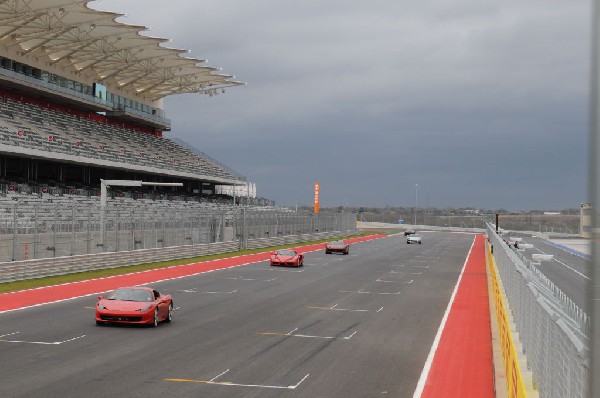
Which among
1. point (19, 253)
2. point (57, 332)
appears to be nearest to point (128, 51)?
point (19, 253)

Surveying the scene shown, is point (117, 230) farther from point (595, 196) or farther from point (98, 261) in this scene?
point (595, 196)

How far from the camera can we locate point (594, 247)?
2635 millimetres

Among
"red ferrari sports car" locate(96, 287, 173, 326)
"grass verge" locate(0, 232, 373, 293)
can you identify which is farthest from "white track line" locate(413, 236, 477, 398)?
"grass verge" locate(0, 232, 373, 293)

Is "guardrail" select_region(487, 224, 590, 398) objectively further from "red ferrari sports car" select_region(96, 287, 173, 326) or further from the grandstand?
the grandstand

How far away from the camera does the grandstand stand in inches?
2206

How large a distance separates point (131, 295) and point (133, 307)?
80 centimetres

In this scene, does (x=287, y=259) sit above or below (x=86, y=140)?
below

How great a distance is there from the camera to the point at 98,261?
37969 millimetres

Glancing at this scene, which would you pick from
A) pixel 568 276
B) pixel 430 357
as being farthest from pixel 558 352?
pixel 568 276

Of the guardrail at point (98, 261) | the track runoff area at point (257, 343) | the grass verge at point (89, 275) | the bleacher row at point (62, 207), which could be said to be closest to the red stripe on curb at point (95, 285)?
the track runoff area at point (257, 343)

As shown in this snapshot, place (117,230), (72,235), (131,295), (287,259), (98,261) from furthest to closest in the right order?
(287,259)
(117,230)
(98,261)
(72,235)
(131,295)

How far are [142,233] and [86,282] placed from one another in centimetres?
1060

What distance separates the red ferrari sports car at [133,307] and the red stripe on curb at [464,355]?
7797mm

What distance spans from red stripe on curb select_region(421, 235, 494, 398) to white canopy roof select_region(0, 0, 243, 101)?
121ft
